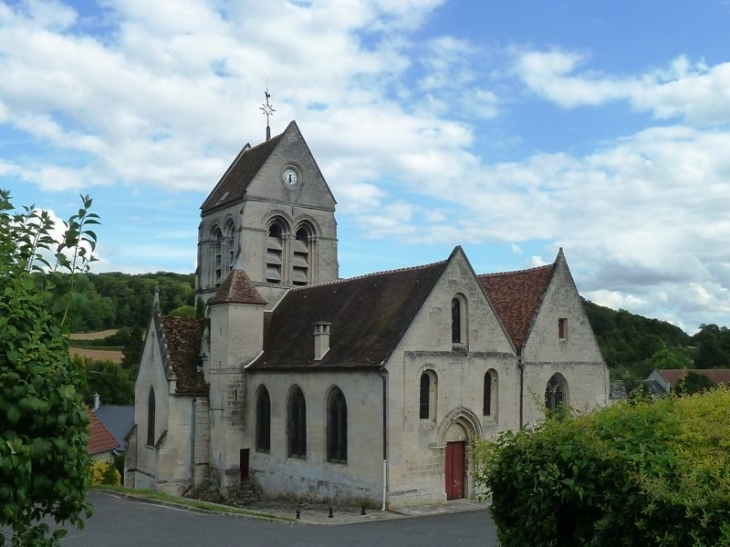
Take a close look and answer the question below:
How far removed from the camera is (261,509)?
26.6 meters

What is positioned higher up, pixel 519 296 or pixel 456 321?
pixel 519 296

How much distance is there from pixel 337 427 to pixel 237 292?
7320mm

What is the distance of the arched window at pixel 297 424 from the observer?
2750 centimetres

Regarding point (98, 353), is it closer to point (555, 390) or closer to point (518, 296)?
point (518, 296)

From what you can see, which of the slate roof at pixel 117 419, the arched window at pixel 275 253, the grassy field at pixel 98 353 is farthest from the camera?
the grassy field at pixel 98 353

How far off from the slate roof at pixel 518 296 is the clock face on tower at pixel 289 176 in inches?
409

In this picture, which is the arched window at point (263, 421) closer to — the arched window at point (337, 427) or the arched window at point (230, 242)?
the arched window at point (337, 427)

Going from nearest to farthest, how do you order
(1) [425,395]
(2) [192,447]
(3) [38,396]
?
(3) [38,396] → (1) [425,395] → (2) [192,447]

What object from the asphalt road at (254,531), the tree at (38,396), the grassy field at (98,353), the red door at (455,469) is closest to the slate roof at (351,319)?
the red door at (455,469)

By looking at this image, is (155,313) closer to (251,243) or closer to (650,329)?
(251,243)

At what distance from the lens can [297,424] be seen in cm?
2786

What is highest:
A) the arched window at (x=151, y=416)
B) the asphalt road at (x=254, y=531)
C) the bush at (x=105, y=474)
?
the arched window at (x=151, y=416)

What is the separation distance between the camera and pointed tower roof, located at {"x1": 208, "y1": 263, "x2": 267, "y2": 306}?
29.8m

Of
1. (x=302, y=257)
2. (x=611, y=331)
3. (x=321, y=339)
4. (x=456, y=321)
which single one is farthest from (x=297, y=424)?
(x=611, y=331)
